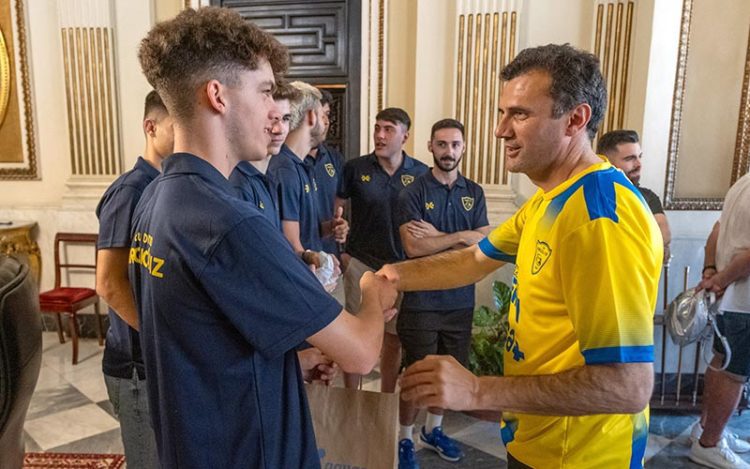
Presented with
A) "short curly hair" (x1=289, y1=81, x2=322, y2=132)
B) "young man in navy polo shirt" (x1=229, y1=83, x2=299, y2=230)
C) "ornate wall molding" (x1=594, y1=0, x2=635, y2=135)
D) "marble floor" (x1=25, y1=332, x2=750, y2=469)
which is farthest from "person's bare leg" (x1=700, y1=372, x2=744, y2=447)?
"short curly hair" (x1=289, y1=81, x2=322, y2=132)

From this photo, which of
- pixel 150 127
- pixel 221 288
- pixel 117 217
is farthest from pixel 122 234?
pixel 221 288

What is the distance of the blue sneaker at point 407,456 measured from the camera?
274cm

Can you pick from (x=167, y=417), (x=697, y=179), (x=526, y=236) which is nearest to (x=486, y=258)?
(x=526, y=236)

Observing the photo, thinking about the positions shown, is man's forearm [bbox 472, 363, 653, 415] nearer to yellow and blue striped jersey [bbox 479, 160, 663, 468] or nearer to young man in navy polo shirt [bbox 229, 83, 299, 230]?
yellow and blue striped jersey [bbox 479, 160, 663, 468]

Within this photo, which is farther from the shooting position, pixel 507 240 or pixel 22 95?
pixel 22 95

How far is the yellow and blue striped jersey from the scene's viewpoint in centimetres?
104

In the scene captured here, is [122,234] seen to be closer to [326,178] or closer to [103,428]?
[326,178]

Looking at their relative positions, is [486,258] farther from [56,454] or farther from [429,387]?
[56,454]

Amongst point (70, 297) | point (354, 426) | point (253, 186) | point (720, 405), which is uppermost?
point (253, 186)

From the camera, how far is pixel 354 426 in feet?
4.51

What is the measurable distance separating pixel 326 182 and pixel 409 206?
0.63 m

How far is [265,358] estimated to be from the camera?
0.98 m

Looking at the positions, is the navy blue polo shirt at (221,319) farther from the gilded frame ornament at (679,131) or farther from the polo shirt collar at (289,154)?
the gilded frame ornament at (679,131)

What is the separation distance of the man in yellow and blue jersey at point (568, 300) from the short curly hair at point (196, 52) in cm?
65
